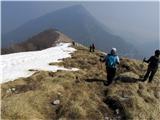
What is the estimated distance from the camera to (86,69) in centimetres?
2858

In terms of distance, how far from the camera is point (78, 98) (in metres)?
18.8

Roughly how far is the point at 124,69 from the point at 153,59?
18.9 ft

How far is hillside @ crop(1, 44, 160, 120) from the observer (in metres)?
16.9

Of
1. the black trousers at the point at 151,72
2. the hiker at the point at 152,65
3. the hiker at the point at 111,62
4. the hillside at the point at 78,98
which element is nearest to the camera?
the hillside at the point at 78,98

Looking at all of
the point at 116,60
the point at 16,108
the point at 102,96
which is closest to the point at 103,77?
the point at 116,60

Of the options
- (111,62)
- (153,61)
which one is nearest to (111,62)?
(111,62)

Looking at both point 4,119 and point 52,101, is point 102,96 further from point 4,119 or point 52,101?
point 4,119

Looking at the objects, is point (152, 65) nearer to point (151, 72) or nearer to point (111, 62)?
point (151, 72)

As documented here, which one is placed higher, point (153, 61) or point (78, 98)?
point (153, 61)

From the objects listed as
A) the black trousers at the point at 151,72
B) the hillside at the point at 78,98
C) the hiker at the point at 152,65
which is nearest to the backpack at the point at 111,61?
the hillside at the point at 78,98

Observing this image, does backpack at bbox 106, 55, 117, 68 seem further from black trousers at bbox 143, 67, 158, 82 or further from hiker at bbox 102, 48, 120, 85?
black trousers at bbox 143, 67, 158, 82

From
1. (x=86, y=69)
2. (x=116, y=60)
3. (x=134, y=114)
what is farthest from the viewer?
(x=86, y=69)

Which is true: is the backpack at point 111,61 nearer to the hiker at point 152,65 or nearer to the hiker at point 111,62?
the hiker at point 111,62

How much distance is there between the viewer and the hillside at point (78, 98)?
665 inches
